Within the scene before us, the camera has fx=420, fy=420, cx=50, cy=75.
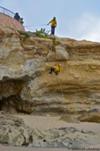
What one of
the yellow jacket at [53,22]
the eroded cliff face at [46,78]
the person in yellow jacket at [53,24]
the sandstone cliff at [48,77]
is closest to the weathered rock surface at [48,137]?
the sandstone cliff at [48,77]

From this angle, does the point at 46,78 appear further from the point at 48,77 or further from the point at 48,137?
the point at 48,137

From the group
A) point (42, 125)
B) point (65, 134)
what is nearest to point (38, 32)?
point (42, 125)

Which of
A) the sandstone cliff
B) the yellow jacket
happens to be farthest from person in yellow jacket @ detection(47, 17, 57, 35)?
the sandstone cliff

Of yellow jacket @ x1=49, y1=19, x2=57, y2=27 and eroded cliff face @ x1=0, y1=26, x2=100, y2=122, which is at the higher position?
yellow jacket @ x1=49, y1=19, x2=57, y2=27

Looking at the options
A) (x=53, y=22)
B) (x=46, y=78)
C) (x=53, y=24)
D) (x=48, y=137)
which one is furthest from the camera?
(x=53, y=24)

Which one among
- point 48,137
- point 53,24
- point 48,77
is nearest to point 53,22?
point 53,24

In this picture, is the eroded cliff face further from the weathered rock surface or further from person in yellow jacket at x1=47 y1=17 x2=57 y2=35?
the weathered rock surface

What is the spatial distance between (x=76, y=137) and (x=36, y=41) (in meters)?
9.51

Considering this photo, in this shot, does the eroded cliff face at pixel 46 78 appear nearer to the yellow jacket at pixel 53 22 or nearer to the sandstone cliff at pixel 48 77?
the sandstone cliff at pixel 48 77

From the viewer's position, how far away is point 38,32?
1053 inches

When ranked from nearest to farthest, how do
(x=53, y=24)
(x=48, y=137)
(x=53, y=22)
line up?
1. (x=48, y=137)
2. (x=53, y=22)
3. (x=53, y=24)

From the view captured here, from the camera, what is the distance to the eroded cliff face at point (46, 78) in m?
24.1

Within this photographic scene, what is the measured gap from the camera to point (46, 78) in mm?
24891

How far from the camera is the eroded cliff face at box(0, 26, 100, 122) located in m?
24.1
